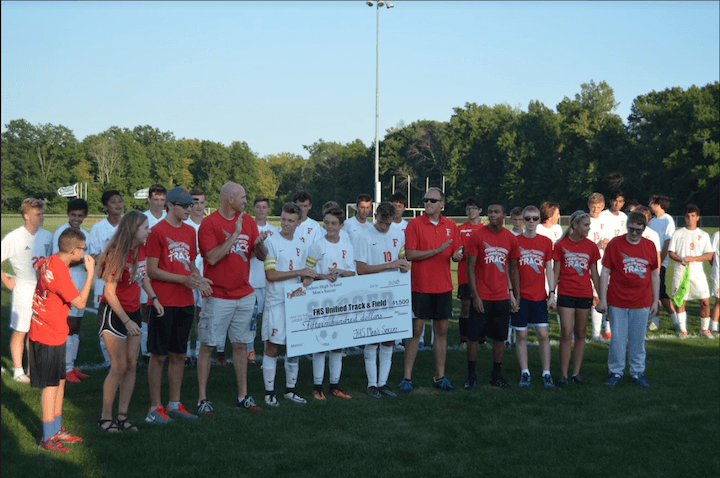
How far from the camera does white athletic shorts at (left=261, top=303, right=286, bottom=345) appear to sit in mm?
7004

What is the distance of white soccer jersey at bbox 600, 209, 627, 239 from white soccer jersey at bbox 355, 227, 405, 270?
15.2 ft

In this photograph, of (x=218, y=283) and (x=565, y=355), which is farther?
(x=565, y=355)

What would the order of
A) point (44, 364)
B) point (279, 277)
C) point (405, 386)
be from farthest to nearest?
point (405, 386) < point (279, 277) < point (44, 364)

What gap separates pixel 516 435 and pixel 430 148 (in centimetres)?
8207

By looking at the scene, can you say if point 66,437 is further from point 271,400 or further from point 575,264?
point 575,264

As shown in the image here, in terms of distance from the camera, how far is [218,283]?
6.55m

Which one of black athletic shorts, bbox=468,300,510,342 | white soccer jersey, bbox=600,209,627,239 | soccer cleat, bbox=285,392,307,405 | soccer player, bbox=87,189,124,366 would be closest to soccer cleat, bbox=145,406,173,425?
soccer cleat, bbox=285,392,307,405

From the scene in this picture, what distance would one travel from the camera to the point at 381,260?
7652 millimetres

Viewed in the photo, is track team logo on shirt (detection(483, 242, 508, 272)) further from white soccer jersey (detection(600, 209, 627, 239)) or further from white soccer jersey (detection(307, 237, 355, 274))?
white soccer jersey (detection(600, 209, 627, 239))

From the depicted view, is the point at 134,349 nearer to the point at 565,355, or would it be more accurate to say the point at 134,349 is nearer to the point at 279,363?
the point at 279,363

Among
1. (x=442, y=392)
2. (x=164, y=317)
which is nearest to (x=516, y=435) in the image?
(x=442, y=392)

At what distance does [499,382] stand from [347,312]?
2.12m

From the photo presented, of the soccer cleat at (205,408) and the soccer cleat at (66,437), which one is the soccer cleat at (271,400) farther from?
the soccer cleat at (66,437)

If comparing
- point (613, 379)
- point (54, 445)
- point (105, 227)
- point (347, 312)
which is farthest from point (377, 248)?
point (54, 445)
